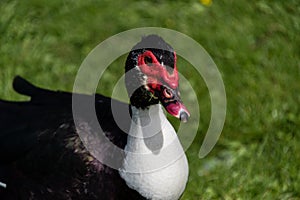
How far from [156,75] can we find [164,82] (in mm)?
58

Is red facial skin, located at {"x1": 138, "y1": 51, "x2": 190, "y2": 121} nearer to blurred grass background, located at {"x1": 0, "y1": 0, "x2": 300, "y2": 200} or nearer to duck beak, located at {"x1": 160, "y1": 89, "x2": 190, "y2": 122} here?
duck beak, located at {"x1": 160, "y1": 89, "x2": 190, "y2": 122}

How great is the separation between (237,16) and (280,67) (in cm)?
73

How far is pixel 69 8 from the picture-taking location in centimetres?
668

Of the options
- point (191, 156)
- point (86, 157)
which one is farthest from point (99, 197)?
point (191, 156)

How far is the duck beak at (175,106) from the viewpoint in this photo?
379cm

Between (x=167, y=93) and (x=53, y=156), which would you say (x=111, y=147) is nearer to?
(x=53, y=156)

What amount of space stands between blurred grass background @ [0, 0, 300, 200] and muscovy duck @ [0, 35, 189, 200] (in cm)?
105

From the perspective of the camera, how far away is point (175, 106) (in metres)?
3.80

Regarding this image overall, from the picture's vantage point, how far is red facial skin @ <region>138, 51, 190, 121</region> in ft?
12.5

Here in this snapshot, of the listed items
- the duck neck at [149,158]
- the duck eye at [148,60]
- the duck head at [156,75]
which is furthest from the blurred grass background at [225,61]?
the duck eye at [148,60]

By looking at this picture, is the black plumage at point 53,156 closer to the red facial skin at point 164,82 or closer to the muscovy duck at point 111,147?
the muscovy duck at point 111,147

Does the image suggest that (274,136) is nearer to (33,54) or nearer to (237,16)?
(237,16)

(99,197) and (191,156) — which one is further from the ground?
(99,197)

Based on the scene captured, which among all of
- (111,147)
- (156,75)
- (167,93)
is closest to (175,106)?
(167,93)
